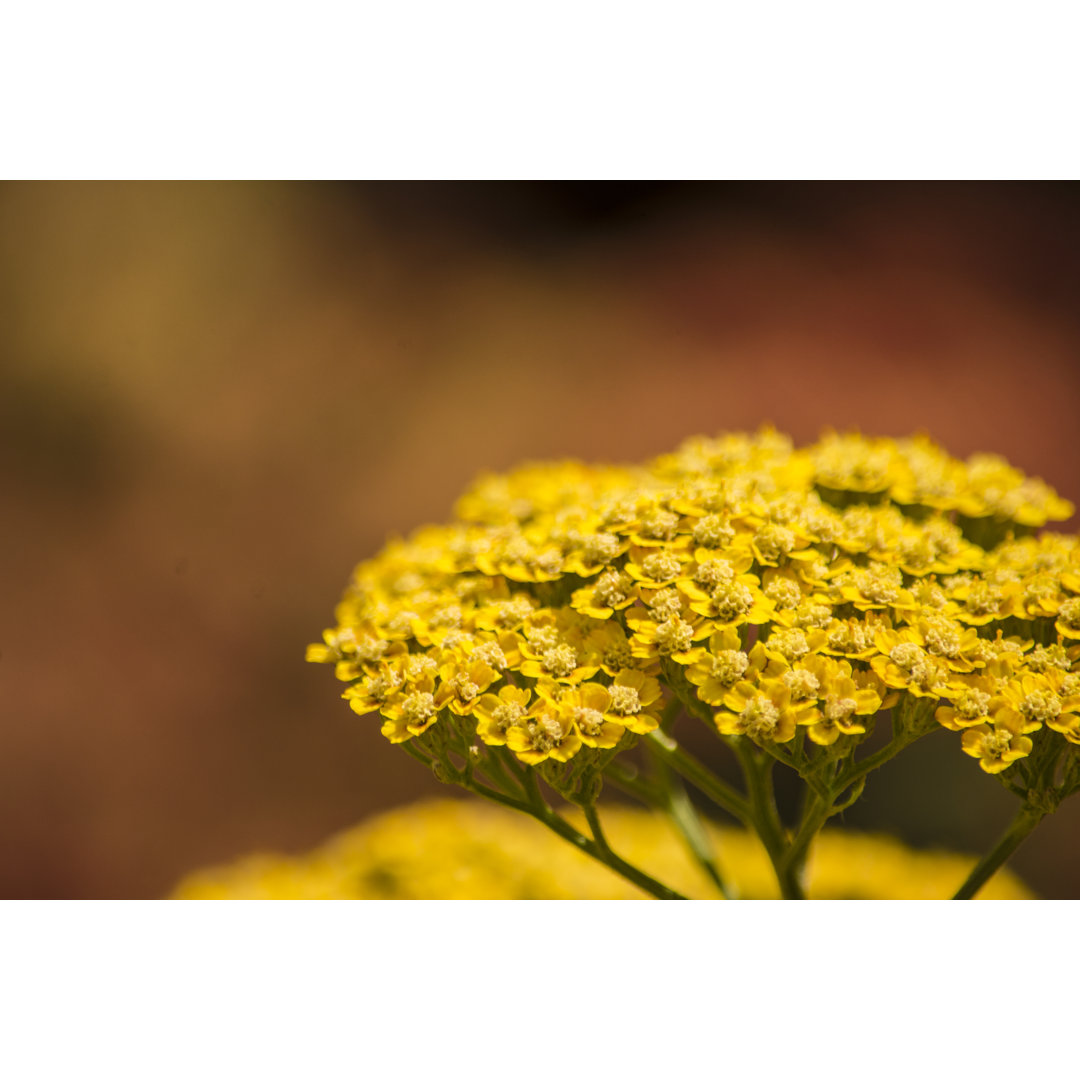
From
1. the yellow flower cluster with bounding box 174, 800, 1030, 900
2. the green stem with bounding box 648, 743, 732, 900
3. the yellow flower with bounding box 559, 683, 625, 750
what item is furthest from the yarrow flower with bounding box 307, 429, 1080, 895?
the yellow flower cluster with bounding box 174, 800, 1030, 900

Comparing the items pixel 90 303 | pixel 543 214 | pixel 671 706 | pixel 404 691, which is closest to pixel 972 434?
pixel 543 214

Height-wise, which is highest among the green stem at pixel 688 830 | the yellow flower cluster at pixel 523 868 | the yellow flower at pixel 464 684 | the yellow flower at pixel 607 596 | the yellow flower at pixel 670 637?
the yellow flower at pixel 607 596

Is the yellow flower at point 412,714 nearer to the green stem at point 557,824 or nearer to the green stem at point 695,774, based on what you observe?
the green stem at point 557,824

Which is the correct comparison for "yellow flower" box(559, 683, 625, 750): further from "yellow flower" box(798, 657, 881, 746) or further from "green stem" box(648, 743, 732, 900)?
"green stem" box(648, 743, 732, 900)

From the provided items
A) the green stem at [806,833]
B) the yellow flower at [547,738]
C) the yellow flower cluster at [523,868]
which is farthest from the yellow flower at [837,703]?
the yellow flower cluster at [523,868]

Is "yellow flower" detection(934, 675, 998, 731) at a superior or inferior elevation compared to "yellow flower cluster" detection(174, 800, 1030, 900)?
Answer: superior

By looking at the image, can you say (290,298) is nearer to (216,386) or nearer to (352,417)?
(216,386)
